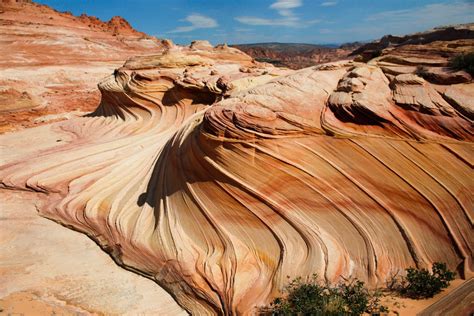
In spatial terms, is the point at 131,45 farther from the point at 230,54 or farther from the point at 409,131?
the point at 409,131

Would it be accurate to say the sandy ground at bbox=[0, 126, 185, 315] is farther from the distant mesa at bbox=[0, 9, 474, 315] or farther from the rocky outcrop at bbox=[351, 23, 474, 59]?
the rocky outcrop at bbox=[351, 23, 474, 59]

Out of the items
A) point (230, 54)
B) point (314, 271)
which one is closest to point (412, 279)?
point (314, 271)

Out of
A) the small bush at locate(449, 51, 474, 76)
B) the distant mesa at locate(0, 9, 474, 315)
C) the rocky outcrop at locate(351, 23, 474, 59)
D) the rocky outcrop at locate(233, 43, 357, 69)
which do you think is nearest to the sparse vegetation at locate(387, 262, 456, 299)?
the distant mesa at locate(0, 9, 474, 315)

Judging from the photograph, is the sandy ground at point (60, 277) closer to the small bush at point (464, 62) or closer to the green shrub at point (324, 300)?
the green shrub at point (324, 300)

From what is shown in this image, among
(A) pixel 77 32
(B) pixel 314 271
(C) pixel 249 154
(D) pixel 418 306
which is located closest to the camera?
(D) pixel 418 306

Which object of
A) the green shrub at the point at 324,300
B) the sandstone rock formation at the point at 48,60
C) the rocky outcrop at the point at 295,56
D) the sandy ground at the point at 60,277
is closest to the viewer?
the green shrub at the point at 324,300

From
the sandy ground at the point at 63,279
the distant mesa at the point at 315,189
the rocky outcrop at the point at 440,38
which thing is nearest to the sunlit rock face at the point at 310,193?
the distant mesa at the point at 315,189
